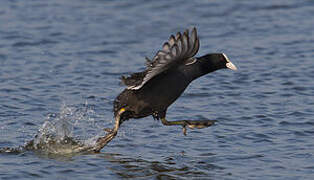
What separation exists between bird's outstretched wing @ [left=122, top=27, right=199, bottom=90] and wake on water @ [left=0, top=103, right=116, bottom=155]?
0.74m

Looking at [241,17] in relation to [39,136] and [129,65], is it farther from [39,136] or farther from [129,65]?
[39,136]

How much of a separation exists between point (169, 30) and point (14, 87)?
14.1 feet

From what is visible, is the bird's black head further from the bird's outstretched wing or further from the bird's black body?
the bird's outstretched wing

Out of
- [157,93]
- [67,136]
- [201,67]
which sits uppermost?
[201,67]

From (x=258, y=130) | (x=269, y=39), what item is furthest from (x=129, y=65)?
(x=258, y=130)

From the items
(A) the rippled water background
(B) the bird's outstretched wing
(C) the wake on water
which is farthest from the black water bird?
(A) the rippled water background

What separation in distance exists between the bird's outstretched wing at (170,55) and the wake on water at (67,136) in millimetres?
736

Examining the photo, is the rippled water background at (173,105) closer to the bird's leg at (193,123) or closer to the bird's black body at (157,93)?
the bird's leg at (193,123)

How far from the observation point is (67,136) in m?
8.25

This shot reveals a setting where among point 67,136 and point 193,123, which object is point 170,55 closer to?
point 193,123

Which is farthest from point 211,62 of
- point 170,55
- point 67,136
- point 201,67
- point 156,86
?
point 67,136

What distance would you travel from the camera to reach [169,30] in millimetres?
13836

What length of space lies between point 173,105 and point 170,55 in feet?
9.50

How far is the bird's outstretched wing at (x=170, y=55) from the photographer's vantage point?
22.1ft
